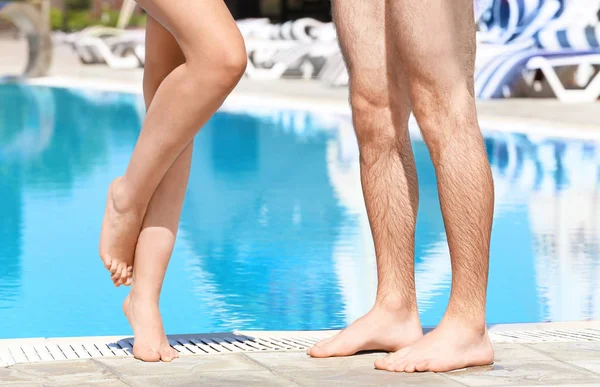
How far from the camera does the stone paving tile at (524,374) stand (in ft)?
8.21

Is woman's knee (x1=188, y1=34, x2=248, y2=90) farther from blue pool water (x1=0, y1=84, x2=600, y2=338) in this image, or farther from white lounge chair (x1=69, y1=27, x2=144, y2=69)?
white lounge chair (x1=69, y1=27, x2=144, y2=69)

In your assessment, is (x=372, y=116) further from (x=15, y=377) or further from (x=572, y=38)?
(x=572, y=38)

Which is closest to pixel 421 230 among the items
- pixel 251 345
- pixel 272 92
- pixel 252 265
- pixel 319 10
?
pixel 252 265

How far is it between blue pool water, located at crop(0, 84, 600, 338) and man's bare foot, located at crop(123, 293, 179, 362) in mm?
831

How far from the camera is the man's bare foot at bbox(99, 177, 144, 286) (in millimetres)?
2912

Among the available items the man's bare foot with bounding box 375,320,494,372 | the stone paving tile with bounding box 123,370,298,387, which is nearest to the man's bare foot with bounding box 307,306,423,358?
the man's bare foot with bounding box 375,320,494,372

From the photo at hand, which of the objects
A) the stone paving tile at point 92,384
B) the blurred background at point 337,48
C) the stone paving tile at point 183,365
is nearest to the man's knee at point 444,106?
the stone paving tile at point 183,365

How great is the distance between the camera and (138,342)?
283 cm

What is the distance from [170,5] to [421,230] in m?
3.14

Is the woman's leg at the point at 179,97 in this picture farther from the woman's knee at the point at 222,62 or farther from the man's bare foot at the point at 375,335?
the man's bare foot at the point at 375,335

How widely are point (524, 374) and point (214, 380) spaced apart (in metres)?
0.65

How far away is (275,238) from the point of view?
17.7 feet

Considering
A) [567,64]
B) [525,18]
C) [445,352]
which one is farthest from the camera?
[525,18]

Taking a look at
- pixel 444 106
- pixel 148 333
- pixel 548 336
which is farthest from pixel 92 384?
pixel 548 336
